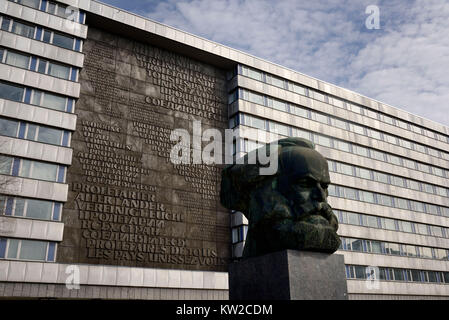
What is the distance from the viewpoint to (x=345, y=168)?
4281 centimetres

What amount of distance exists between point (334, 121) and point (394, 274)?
17.3 m

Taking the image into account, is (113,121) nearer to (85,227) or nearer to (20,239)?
(85,227)

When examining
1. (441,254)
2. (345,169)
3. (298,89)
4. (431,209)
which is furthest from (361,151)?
(441,254)

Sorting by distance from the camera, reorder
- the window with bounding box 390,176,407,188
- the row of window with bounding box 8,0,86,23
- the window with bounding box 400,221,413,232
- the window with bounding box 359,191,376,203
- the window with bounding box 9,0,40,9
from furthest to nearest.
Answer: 1. the window with bounding box 390,176,407,188
2. the window with bounding box 400,221,413,232
3. the window with bounding box 359,191,376,203
4. the row of window with bounding box 8,0,86,23
5. the window with bounding box 9,0,40,9

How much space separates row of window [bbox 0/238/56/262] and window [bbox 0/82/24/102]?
32.7 ft

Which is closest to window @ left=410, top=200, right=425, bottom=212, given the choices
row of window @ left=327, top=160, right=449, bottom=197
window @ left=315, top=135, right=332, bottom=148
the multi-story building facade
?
row of window @ left=327, top=160, right=449, bottom=197

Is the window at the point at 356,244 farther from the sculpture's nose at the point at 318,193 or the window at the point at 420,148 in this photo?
the sculpture's nose at the point at 318,193

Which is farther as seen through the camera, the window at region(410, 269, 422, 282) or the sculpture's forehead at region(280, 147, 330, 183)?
the window at region(410, 269, 422, 282)

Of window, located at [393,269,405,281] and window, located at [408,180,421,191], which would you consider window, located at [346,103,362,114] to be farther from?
window, located at [393,269,405,281]

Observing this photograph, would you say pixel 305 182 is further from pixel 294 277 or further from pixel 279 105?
pixel 279 105

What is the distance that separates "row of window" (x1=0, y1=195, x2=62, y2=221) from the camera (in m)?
25.8

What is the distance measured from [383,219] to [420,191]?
9006mm
